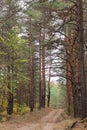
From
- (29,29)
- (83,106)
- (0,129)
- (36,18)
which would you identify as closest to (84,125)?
(83,106)

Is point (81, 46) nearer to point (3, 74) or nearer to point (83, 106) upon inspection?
point (83, 106)

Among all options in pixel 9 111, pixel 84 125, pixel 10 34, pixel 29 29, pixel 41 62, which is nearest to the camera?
pixel 84 125

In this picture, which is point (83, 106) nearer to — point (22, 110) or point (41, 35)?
point (22, 110)

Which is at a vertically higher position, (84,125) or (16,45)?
(16,45)

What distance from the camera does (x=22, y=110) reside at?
23484 mm

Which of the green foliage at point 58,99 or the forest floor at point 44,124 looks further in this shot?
the green foliage at point 58,99

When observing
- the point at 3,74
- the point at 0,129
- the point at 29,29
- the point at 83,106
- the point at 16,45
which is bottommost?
the point at 0,129

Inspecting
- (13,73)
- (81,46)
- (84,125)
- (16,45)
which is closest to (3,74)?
(13,73)

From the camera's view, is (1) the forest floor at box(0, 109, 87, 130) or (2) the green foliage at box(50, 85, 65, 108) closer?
(1) the forest floor at box(0, 109, 87, 130)

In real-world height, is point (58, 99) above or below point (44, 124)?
above

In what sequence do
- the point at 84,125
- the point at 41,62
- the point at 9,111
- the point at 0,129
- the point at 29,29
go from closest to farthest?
the point at 84,125
the point at 0,129
the point at 9,111
the point at 29,29
the point at 41,62

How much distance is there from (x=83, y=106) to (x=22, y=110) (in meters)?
11.6

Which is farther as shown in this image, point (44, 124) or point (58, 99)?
point (58, 99)

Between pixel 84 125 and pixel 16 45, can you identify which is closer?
pixel 84 125
